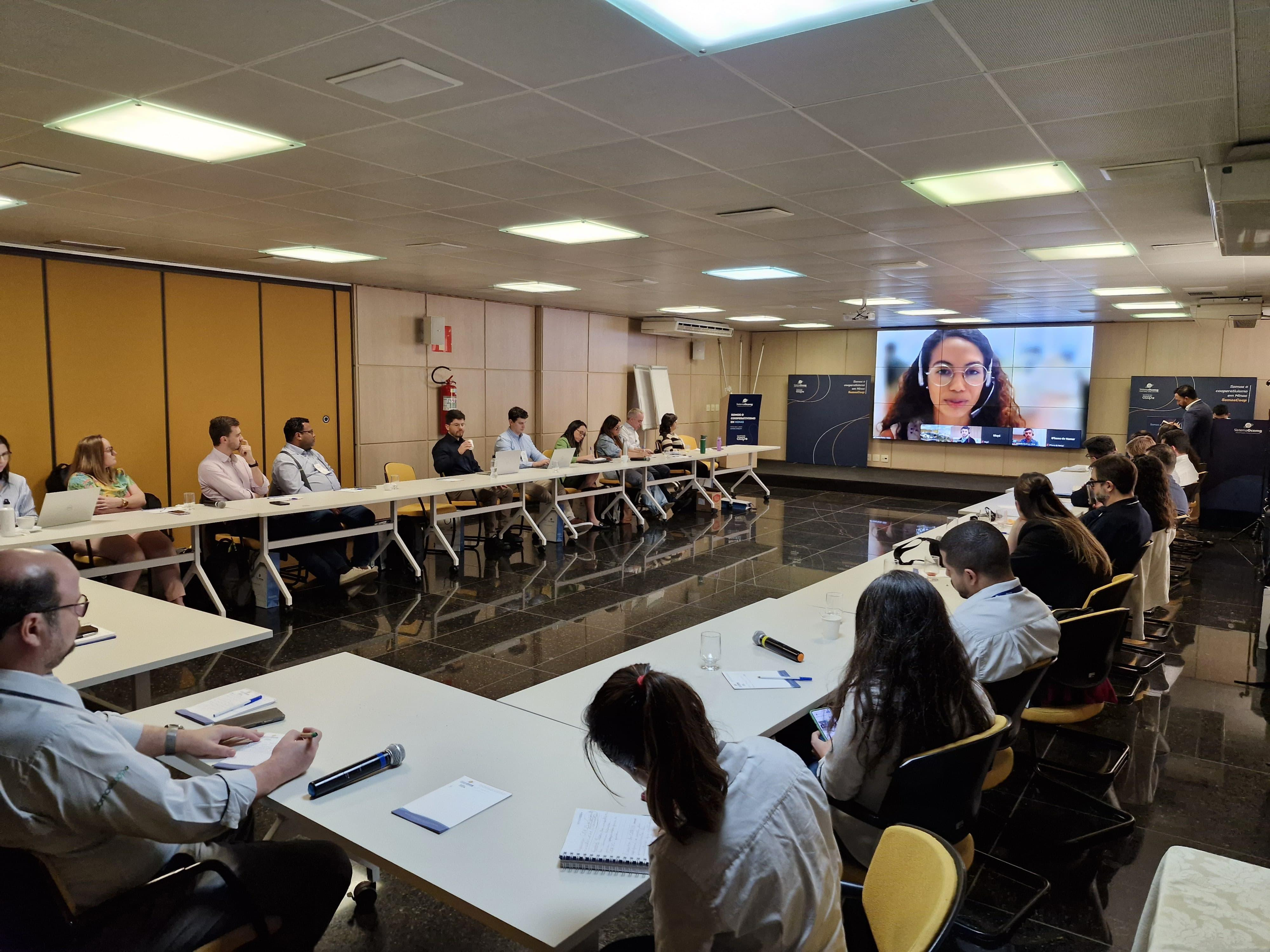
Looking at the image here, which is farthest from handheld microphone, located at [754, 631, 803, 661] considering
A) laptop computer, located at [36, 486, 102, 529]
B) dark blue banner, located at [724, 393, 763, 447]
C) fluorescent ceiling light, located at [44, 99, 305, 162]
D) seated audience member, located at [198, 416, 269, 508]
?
dark blue banner, located at [724, 393, 763, 447]

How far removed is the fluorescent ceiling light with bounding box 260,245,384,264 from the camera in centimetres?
654

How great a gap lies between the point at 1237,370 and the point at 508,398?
10256mm

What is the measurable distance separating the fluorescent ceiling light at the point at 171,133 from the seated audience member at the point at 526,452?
4.85 meters

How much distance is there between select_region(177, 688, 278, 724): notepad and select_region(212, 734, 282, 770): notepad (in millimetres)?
156

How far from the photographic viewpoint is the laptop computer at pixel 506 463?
7.86 m

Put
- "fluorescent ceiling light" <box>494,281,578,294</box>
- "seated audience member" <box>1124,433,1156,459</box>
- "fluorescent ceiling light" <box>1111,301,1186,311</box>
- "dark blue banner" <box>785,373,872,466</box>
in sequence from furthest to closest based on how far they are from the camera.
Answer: "dark blue banner" <box>785,373,872,466</box>, "fluorescent ceiling light" <box>1111,301,1186,311</box>, "fluorescent ceiling light" <box>494,281,578,294</box>, "seated audience member" <box>1124,433,1156,459</box>

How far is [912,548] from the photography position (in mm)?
4984

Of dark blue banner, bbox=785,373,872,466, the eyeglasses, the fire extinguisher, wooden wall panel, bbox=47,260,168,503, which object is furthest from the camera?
dark blue banner, bbox=785,373,872,466

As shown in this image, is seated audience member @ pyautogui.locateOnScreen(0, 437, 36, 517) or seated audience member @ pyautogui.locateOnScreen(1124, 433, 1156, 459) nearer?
seated audience member @ pyautogui.locateOnScreen(0, 437, 36, 517)

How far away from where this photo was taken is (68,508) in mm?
4840

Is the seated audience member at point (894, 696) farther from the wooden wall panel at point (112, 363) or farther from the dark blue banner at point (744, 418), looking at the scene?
the dark blue banner at point (744, 418)

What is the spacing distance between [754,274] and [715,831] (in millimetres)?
6923

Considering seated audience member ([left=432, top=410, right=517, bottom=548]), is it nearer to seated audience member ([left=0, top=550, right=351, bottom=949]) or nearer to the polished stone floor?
the polished stone floor

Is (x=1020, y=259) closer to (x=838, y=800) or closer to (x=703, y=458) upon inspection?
(x=703, y=458)
